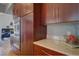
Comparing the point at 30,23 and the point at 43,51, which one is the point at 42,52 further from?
the point at 30,23

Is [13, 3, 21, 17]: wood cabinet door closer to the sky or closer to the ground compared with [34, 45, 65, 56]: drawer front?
closer to the sky

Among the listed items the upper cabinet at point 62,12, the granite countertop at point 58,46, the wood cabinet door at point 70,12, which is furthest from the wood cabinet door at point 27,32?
the wood cabinet door at point 70,12

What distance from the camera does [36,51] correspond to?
5.68 feet

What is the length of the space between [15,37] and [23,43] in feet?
0.44

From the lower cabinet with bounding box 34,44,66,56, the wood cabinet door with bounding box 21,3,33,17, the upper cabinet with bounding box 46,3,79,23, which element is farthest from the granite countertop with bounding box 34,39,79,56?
the wood cabinet door with bounding box 21,3,33,17

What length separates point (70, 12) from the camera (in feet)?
5.49

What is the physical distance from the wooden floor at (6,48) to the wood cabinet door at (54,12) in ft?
1.84

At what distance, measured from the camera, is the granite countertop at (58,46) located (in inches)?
63.0

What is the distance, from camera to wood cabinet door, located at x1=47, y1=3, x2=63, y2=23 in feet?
5.67

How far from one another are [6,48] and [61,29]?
0.68 meters

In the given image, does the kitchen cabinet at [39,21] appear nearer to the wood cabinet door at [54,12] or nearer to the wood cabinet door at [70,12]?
the wood cabinet door at [54,12]

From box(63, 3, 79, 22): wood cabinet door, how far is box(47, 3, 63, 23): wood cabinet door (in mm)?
53

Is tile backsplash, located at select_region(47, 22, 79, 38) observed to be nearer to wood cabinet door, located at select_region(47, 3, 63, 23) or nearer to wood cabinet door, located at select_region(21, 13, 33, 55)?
wood cabinet door, located at select_region(47, 3, 63, 23)

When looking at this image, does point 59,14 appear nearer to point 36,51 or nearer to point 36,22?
point 36,22
